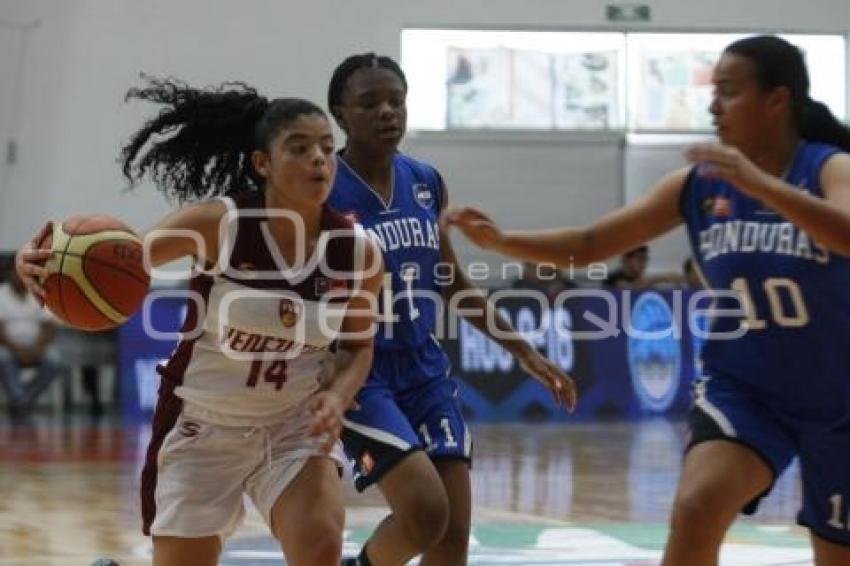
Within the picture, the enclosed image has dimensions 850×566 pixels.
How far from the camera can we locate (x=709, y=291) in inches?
187

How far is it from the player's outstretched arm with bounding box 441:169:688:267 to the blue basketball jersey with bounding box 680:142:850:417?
8.4 inches

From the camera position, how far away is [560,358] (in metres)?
15.1

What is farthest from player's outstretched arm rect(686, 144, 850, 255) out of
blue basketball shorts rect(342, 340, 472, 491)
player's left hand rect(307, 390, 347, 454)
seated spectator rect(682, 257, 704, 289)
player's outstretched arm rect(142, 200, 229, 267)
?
seated spectator rect(682, 257, 704, 289)

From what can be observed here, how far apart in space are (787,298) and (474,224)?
97 centimetres

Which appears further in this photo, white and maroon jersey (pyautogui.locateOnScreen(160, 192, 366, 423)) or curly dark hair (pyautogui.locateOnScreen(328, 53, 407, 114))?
curly dark hair (pyautogui.locateOnScreen(328, 53, 407, 114))

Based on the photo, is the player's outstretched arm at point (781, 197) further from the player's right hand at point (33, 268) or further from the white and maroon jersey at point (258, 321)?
the player's right hand at point (33, 268)

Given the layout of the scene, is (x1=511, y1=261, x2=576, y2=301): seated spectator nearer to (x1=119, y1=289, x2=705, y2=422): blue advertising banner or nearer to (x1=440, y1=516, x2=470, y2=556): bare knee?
(x1=119, y1=289, x2=705, y2=422): blue advertising banner

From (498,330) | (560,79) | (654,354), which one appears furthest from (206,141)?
(560,79)

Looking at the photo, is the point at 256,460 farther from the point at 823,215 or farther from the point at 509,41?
the point at 509,41

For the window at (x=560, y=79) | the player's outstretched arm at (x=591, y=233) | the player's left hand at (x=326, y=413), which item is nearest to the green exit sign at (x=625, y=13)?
the window at (x=560, y=79)

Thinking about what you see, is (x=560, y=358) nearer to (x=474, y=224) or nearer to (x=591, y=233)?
(x=591, y=233)

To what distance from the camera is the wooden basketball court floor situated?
287 inches

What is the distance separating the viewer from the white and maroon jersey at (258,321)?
4.81 metres

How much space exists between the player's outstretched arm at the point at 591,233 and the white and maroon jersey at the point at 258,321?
1.35ft
